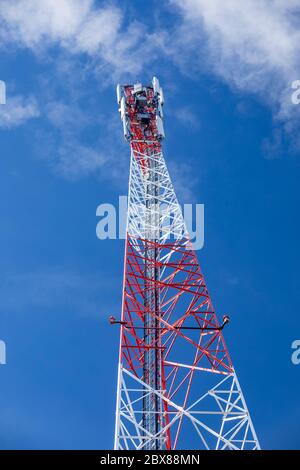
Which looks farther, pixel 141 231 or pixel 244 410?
pixel 141 231

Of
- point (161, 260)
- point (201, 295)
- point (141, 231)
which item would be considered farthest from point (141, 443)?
point (141, 231)

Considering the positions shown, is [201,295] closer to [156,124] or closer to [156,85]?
[156,124]

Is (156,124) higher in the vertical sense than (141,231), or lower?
higher

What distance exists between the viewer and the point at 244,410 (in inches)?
930

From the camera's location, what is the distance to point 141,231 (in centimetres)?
3294

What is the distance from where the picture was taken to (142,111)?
41.2 metres

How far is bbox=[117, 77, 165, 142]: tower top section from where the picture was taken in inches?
1597

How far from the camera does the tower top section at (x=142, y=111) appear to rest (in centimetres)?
4056

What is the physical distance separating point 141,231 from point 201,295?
6.38 metres
